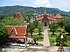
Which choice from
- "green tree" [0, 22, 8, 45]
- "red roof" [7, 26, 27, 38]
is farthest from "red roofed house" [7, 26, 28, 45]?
"green tree" [0, 22, 8, 45]

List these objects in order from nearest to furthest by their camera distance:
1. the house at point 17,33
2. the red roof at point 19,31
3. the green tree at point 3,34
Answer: the green tree at point 3,34 → the house at point 17,33 → the red roof at point 19,31

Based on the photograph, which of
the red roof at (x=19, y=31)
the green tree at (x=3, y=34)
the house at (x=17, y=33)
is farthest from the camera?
the red roof at (x=19, y=31)

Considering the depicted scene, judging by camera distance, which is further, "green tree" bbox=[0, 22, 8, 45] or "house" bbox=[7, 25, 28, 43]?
"house" bbox=[7, 25, 28, 43]

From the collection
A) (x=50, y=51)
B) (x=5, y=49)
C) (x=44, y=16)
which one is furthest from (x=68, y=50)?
(x=44, y=16)

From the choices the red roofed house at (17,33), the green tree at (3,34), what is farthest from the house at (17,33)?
the green tree at (3,34)

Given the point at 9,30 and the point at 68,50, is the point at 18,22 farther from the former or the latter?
the point at 68,50

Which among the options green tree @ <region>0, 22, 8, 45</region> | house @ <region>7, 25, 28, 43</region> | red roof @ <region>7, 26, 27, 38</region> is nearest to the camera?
green tree @ <region>0, 22, 8, 45</region>

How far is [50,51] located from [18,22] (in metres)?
18.9

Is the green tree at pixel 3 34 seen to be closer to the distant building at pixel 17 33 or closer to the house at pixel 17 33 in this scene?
the house at pixel 17 33

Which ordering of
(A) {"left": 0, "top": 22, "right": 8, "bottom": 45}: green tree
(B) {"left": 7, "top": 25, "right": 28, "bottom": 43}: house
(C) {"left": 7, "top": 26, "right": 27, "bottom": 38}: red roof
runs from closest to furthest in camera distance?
(A) {"left": 0, "top": 22, "right": 8, "bottom": 45}: green tree, (B) {"left": 7, "top": 25, "right": 28, "bottom": 43}: house, (C) {"left": 7, "top": 26, "right": 27, "bottom": 38}: red roof

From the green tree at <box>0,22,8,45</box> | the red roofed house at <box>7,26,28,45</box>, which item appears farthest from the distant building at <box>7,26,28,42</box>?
the green tree at <box>0,22,8,45</box>

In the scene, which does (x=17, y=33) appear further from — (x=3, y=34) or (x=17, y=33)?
(x=3, y=34)

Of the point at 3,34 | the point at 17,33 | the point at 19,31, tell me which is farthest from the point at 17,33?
the point at 3,34

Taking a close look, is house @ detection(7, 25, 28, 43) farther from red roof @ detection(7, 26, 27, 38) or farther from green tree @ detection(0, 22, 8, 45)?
green tree @ detection(0, 22, 8, 45)
